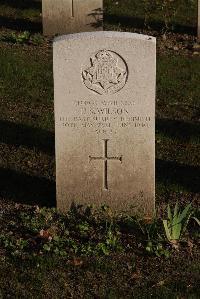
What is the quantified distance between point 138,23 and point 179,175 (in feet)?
18.7

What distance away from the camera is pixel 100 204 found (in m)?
6.61

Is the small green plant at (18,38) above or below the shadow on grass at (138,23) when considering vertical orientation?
below

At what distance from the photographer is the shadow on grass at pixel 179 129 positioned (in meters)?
8.41

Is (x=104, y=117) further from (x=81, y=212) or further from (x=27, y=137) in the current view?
(x=27, y=137)

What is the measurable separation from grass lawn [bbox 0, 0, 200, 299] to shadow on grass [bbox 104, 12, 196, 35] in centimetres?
85

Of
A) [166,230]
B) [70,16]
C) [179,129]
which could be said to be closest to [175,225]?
[166,230]

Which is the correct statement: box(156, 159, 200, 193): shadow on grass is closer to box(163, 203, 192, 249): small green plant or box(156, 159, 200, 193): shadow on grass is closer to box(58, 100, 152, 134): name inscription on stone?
box(163, 203, 192, 249): small green plant

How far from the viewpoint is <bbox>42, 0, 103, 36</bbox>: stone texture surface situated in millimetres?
11688

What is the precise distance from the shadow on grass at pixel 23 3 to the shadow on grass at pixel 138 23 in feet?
4.63

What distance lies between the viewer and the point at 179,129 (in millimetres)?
8617

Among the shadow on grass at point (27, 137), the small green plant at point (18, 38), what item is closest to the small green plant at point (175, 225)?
the shadow on grass at point (27, 137)

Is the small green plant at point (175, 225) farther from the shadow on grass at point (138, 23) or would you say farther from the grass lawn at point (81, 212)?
the shadow on grass at point (138, 23)

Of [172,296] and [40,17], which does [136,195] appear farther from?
[40,17]

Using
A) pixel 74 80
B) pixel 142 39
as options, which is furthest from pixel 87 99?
pixel 142 39
